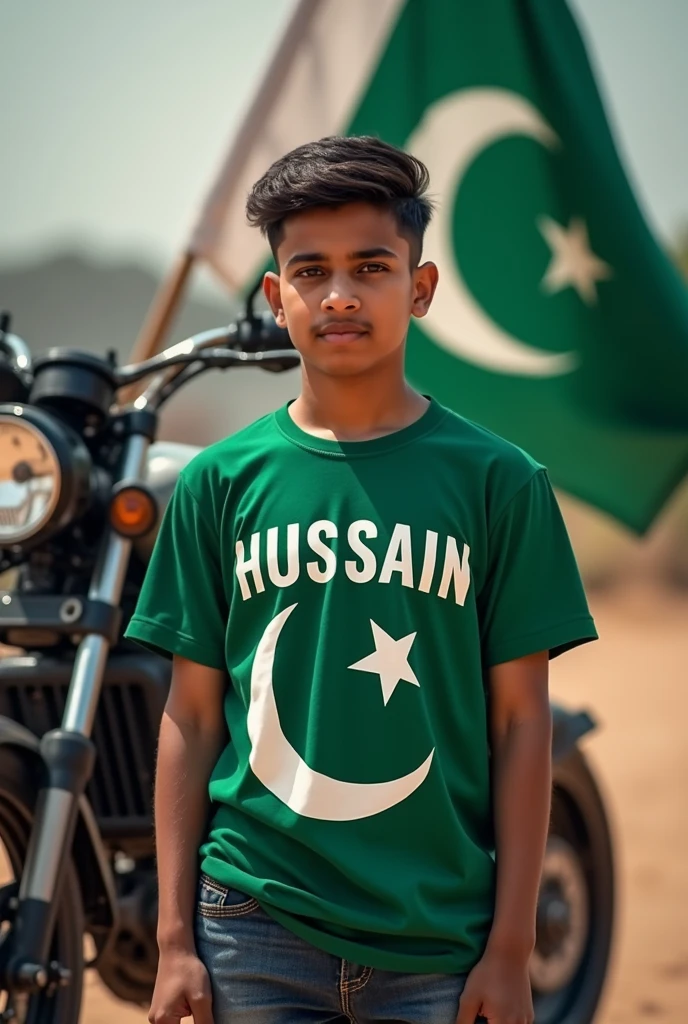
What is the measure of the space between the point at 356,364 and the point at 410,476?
148 millimetres

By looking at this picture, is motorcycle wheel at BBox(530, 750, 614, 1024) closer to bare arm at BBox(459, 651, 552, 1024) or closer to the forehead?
bare arm at BBox(459, 651, 552, 1024)

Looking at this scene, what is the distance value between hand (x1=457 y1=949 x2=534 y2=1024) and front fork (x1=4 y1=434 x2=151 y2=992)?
830 mm

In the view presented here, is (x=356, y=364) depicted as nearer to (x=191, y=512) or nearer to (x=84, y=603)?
(x=191, y=512)

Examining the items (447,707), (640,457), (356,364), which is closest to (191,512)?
(356,364)

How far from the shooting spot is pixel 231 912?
174 centimetres

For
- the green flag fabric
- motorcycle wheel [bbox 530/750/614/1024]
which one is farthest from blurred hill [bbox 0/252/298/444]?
motorcycle wheel [bbox 530/750/614/1024]

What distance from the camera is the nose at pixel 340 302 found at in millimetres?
1747

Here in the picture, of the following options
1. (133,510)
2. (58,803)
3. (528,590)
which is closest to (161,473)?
(133,510)

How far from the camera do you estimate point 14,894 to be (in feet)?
7.72

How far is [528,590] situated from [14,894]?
3.51 ft

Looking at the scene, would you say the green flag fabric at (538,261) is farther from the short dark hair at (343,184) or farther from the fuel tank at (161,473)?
the short dark hair at (343,184)

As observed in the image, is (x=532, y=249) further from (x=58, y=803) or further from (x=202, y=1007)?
(x=202, y=1007)

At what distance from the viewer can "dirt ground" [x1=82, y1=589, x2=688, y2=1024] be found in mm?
3941

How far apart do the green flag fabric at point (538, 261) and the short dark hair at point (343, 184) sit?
9.94 feet
